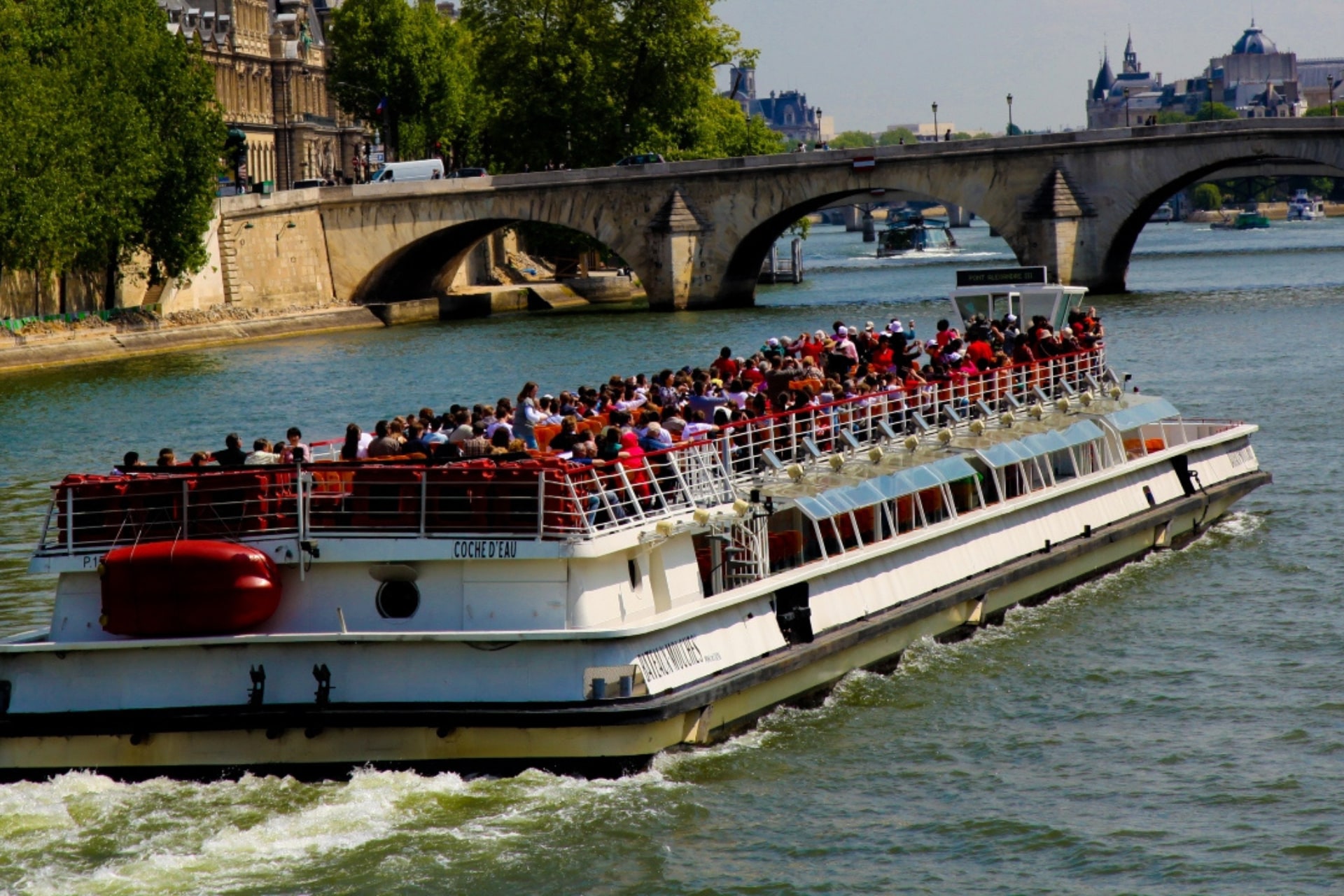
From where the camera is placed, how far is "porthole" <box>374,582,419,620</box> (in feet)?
53.8

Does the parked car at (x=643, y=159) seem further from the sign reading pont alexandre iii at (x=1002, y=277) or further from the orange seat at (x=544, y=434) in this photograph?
the orange seat at (x=544, y=434)

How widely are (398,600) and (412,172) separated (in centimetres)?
6355

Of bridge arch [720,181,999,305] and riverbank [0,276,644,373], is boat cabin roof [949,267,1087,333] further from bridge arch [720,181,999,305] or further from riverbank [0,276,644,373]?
bridge arch [720,181,999,305]

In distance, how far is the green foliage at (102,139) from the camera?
55.8 m

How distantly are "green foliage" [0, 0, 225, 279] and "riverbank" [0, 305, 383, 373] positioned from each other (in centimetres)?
199

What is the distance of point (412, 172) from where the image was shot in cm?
7838

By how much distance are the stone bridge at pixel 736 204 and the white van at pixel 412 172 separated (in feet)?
8.65

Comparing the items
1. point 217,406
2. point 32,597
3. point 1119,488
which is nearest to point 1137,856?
point 1119,488

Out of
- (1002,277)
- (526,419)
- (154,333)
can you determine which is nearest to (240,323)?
(154,333)

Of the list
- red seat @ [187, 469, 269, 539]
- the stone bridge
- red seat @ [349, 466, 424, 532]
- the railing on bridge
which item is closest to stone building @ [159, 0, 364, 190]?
the stone bridge

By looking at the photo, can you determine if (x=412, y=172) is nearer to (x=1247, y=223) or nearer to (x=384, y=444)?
(x=384, y=444)

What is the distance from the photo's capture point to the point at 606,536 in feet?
53.2

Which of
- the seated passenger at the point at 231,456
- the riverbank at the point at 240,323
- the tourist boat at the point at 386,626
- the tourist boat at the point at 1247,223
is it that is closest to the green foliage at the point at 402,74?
the riverbank at the point at 240,323

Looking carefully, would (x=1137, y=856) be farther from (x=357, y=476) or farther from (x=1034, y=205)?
(x=1034, y=205)
